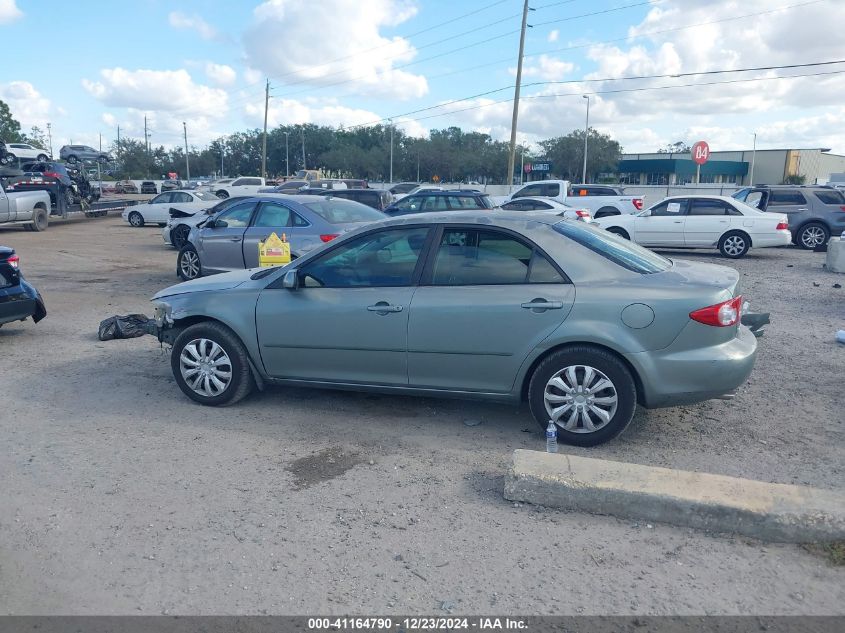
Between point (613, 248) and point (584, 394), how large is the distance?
119 cm

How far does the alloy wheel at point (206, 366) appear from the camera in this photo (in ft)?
19.3

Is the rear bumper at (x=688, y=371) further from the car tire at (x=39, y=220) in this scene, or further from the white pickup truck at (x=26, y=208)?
the car tire at (x=39, y=220)

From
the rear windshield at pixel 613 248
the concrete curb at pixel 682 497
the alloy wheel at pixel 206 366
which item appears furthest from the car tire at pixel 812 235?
the alloy wheel at pixel 206 366

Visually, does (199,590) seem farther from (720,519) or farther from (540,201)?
(540,201)

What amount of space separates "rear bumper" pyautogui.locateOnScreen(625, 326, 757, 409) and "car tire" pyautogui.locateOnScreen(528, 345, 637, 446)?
0.13 m

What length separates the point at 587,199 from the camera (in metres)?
24.5

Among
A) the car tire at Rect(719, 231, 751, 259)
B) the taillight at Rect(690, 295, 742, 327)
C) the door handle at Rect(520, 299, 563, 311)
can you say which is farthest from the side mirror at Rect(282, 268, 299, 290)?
the car tire at Rect(719, 231, 751, 259)

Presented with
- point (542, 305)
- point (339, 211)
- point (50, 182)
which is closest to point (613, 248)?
point (542, 305)

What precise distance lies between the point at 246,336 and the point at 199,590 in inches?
104

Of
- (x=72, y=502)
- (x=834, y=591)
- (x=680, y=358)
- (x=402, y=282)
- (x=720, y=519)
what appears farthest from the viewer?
(x=402, y=282)

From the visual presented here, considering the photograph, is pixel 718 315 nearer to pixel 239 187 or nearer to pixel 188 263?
pixel 188 263

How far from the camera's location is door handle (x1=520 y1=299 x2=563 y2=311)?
195 inches

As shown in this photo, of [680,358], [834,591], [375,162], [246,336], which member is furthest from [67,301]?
[375,162]

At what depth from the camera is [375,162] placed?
8331 centimetres
